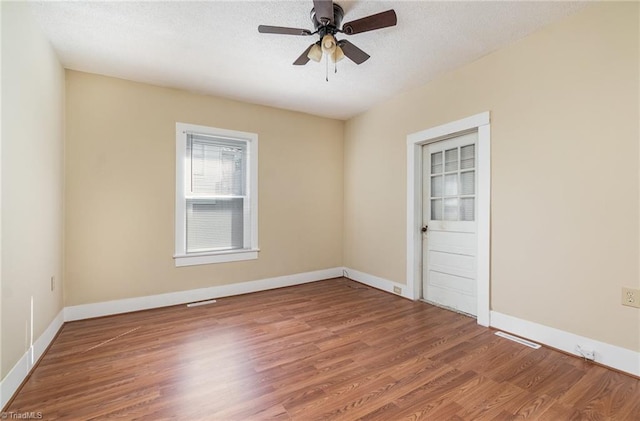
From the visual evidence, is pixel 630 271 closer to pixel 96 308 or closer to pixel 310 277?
pixel 310 277

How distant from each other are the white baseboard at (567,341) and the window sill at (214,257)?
9.79ft

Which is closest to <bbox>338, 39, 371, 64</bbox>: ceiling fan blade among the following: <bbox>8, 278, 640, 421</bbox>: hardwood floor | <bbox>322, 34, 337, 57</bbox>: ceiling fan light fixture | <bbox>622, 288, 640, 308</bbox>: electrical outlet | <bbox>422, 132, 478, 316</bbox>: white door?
<bbox>322, 34, 337, 57</bbox>: ceiling fan light fixture

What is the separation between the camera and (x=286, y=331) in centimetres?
278

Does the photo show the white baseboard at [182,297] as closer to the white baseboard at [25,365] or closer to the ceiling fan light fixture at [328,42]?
the white baseboard at [25,365]

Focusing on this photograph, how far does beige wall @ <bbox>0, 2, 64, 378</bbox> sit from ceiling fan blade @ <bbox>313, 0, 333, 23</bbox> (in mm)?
1919

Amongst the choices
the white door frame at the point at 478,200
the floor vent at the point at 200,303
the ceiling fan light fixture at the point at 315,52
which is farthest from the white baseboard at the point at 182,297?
the ceiling fan light fixture at the point at 315,52

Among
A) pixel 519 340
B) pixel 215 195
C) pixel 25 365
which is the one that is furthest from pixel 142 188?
pixel 519 340

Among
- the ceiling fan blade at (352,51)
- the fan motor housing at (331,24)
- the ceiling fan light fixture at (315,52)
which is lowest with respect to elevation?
the ceiling fan light fixture at (315,52)

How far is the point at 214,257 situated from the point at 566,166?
3.82m

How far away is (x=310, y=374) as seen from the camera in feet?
6.70

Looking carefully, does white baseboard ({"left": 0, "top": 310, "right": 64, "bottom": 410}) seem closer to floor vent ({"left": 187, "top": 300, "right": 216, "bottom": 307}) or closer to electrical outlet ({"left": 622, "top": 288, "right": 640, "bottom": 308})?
floor vent ({"left": 187, "top": 300, "right": 216, "bottom": 307})

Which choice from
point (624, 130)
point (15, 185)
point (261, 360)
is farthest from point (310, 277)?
point (624, 130)

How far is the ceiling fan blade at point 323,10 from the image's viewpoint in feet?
6.21

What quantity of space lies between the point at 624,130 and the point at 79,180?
4.85 meters
